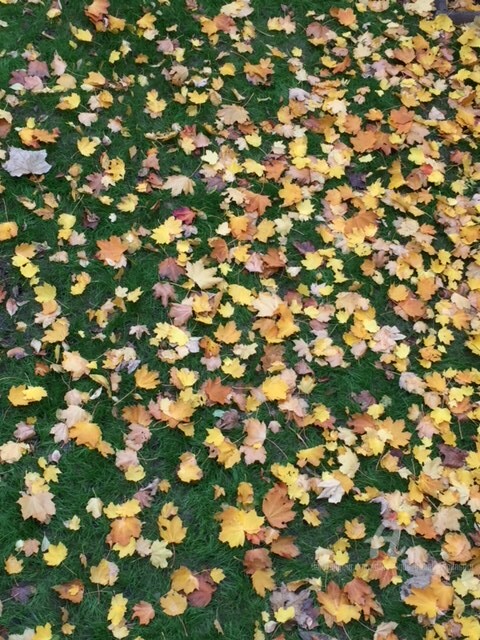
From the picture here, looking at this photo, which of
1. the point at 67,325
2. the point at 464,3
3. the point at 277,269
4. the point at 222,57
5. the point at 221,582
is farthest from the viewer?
the point at 464,3

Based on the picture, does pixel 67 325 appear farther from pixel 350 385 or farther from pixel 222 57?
pixel 222 57

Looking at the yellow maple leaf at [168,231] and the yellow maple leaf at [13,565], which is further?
the yellow maple leaf at [168,231]

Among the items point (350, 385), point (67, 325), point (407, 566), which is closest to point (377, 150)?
point (350, 385)

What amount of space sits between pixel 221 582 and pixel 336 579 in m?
0.48

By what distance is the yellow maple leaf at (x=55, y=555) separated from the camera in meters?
2.66

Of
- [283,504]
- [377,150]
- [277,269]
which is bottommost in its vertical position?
[283,504]

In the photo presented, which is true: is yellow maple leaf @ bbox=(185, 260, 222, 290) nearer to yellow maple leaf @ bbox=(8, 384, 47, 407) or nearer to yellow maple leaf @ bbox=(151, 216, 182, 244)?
yellow maple leaf @ bbox=(151, 216, 182, 244)

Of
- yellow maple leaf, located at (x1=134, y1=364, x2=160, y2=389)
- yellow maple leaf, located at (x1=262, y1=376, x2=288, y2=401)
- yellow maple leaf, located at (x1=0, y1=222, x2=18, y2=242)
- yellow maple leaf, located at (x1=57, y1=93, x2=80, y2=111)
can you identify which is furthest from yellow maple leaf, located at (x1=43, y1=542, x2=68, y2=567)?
yellow maple leaf, located at (x1=57, y1=93, x2=80, y2=111)

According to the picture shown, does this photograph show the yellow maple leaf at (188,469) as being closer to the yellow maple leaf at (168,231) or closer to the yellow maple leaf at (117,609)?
the yellow maple leaf at (117,609)

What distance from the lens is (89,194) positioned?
357 centimetres

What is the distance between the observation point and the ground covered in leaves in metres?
2.73

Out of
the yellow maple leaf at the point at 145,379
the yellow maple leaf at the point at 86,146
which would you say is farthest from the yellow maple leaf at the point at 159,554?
the yellow maple leaf at the point at 86,146

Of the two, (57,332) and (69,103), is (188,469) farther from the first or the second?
(69,103)

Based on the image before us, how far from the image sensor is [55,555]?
267 cm
